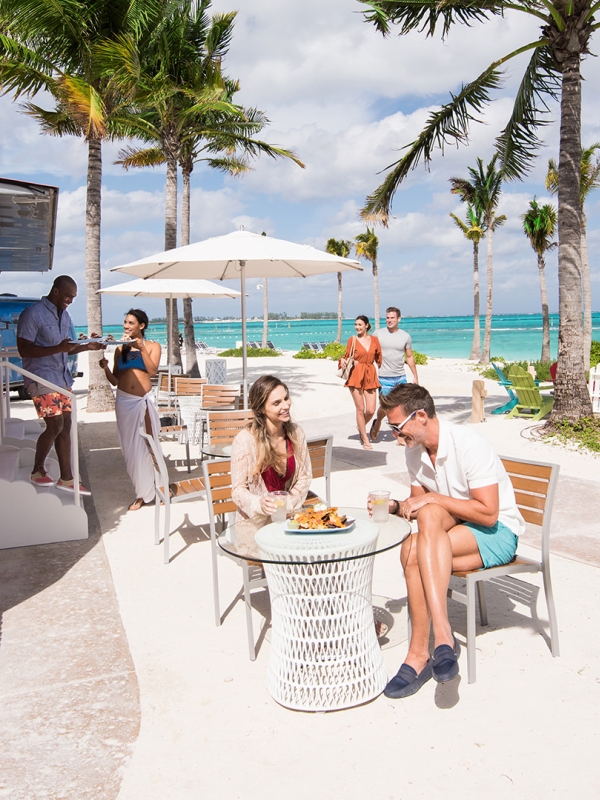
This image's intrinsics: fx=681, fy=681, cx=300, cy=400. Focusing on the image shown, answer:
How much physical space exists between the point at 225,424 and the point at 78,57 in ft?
31.8

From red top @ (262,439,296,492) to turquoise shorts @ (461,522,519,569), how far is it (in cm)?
104

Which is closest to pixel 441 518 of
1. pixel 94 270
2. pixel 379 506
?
pixel 379 506

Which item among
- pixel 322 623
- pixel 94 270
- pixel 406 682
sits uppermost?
pixel 94 270

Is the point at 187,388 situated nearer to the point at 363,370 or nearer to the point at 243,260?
the point at 363,370

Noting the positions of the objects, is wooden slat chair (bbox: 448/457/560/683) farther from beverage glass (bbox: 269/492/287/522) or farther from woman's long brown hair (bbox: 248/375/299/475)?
woman's long brown hair (bbox: 248/375/299/475)

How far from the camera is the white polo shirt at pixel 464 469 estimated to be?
10.5 ft

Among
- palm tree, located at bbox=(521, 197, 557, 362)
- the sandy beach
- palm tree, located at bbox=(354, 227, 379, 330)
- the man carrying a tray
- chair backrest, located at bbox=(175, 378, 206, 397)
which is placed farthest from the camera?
palm tree, located at bbox=(354, 227, 379, 330)

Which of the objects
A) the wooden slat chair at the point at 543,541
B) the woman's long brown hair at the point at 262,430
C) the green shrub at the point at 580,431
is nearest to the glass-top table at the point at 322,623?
the wooden slat chair at the point at 543,541

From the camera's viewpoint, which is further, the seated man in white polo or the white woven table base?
the seated man in white polo

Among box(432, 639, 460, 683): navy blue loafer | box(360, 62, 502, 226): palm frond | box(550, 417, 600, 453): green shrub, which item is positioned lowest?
box(432, 639, 460, 683): navy blue loafer

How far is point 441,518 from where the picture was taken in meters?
3.19

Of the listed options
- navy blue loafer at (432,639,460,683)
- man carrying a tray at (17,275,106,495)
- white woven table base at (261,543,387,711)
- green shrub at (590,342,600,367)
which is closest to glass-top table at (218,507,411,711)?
white woven table base at (261,543,387,711)

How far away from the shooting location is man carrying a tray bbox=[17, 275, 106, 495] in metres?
5.96

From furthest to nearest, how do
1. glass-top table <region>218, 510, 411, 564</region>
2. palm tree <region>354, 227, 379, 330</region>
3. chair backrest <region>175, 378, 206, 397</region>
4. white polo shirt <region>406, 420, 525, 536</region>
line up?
1. palm tree <region>354, 227, 379, 330</region>
2. chair backrest <region>175, 378, 206, 397</region>
3. white polo shirt <region>406, 420, 525, 536</region>
4. glass-top table <region>218, 510, 411, 564</region>
